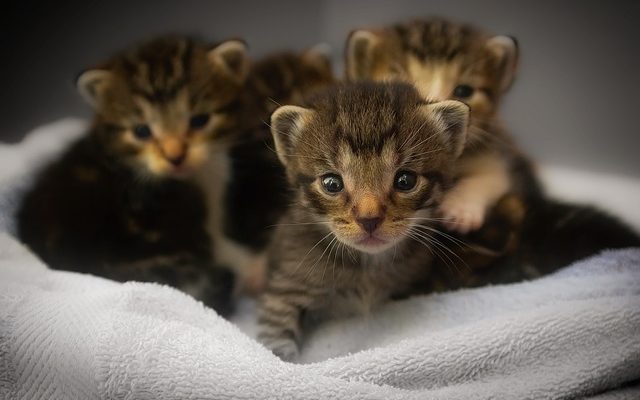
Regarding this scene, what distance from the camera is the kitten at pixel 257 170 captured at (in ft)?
5.48

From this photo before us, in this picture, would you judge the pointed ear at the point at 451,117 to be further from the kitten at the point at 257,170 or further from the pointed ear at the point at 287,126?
the kitten at the point at 257,170

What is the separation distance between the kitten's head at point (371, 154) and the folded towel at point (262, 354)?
25 cm

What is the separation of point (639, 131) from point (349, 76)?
0.69 m

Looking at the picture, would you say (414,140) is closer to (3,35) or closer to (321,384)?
(321,384)

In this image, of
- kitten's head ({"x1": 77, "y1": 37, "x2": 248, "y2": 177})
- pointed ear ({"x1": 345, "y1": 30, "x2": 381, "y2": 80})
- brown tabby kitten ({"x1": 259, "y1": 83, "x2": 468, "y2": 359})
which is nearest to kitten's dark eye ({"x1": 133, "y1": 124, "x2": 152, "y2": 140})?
kitten's head ({"x1": 77, "y1": 37, "x2": 248, "y2": 177})

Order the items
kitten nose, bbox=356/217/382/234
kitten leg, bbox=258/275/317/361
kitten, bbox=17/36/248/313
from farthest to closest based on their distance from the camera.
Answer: kitten, bbox=17/36/248/313 < kitten leg, bbox=258/275/317/361 < kitten nose, bbox=356/217/382/234

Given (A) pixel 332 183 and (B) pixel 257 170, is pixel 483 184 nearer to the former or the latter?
(A) pixel 332 183

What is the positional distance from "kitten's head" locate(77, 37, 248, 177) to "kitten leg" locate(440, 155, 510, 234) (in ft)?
2.11

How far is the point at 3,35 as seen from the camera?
1.24 meters

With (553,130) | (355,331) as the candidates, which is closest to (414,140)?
(553,130)

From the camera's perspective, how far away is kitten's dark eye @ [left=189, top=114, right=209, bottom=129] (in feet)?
5.21

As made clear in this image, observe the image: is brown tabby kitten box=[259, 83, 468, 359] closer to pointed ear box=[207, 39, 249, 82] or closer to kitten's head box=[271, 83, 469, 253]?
kitten's head box=[271, 83, 469, 253]

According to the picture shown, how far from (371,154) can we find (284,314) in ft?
1.51

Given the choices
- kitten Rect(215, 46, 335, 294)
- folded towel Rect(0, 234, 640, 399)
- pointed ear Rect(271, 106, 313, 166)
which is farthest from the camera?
kitten Rect(215, 46, 335, 294)
